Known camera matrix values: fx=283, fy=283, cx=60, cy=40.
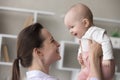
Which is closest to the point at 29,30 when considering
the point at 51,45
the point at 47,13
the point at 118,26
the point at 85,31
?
the point at 51,45

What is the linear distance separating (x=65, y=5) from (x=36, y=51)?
1.98 m

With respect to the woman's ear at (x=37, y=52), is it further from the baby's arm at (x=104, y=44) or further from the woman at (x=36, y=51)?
the baby's arm at (x=104, y=44)

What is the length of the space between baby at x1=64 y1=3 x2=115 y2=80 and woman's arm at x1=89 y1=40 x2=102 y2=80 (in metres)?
0.03

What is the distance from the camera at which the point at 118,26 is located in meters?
3.55

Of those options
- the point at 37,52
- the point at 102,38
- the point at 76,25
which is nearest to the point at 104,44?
the point at 102,38

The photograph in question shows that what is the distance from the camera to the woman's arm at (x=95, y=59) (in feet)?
4.71

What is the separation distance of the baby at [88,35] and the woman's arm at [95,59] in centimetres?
3

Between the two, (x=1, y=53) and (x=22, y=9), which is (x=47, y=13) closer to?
(x=22, y=9)

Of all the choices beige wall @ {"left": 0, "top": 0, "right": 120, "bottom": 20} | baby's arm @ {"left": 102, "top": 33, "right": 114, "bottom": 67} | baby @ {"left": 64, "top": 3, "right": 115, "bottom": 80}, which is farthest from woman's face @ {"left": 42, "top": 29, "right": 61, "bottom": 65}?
beige wall @ {"left": 0, "top": 0, "right": 120, "bottom": 20}

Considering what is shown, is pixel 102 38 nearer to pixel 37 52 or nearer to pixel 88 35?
pixel 88 35

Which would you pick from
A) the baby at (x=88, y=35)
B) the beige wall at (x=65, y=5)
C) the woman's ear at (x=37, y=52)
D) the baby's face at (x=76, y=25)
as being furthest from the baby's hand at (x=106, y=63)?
the beige wall at (x=65, y=5)

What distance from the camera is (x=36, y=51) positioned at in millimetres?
1539

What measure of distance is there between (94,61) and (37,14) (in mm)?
1939

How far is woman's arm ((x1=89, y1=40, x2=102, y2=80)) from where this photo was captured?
4.71 feet
